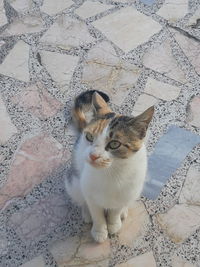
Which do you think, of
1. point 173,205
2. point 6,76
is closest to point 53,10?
point 6,76

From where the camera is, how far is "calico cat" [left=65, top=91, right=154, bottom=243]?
173cm

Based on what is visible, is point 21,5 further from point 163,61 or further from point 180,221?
point 180,221

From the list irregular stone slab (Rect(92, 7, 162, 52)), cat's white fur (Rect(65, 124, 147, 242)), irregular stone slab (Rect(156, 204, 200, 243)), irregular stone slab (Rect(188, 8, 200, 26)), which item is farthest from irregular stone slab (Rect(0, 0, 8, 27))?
irregular stone slab (Rect(156, 204, 200, 243))

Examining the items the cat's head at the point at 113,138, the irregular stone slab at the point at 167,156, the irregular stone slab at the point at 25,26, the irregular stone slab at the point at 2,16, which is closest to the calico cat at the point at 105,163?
the cat's head at the point at 113,138

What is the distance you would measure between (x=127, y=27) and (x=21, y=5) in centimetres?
85

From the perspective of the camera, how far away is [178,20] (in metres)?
3.28

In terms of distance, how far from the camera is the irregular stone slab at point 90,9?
3.33 meters

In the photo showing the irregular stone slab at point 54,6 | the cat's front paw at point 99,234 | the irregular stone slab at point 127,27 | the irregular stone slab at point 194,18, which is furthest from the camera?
the irregular stone slab at point 54,6

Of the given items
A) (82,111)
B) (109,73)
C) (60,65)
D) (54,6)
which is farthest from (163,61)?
(82,111)

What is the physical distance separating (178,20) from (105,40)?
588 millimetres

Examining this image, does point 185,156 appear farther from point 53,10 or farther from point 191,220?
point 53,10

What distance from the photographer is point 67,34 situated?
3.20 metres

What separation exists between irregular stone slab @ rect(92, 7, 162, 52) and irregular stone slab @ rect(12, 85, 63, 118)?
67 centimetres

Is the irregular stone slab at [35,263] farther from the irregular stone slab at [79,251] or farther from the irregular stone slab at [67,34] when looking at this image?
the irregular stone slab at [67,34]
